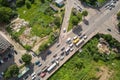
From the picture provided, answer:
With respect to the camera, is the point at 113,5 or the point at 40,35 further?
the point at 113,5

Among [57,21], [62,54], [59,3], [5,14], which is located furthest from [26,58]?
[59,3]

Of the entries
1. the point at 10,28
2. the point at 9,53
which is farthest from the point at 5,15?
the point at 9,53

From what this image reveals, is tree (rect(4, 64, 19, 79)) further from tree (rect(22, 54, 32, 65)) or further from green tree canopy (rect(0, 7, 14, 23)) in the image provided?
green tree canopy (rect(0, 7, 14, 23))

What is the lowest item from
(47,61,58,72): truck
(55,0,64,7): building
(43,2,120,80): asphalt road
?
(47,61,58,72): truck

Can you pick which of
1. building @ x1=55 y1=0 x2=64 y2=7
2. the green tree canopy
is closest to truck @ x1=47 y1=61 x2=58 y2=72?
the green tree canopy

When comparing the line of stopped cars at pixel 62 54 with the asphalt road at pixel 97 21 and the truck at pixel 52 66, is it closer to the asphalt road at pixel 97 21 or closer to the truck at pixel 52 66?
the truck at pixel 52 66

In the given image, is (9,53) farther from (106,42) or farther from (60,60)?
(106,42)

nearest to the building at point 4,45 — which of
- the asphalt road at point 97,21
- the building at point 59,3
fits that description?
the asphalt road at point 97,21

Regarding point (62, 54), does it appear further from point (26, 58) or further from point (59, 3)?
point (59, 3)
